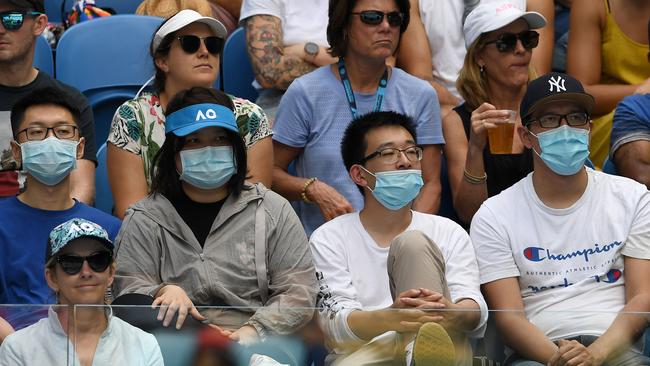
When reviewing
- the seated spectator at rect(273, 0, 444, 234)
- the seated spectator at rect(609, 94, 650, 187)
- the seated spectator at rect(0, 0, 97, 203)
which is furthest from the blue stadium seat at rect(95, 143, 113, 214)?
the seated spectator at rect(609, 94, 650, 187)

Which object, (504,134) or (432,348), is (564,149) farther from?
(432,348)

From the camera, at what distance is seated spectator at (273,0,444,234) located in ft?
20.3

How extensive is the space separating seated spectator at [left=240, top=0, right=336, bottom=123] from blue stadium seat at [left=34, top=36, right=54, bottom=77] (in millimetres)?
1033

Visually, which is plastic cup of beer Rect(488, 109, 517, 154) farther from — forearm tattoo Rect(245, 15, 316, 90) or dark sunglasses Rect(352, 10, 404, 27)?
forearm tattoo Rect(245, 15, 316, 90)

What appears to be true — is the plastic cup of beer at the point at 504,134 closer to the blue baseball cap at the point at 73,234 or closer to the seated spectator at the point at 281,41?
the seated spectator at the point at 281,41

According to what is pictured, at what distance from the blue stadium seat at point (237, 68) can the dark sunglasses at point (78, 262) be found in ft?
8.53

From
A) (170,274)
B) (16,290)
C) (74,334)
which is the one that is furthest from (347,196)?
(74,334)

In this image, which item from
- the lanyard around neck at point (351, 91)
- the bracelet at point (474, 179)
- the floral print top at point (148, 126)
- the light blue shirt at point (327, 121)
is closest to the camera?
the bracelet at point (474, 179)

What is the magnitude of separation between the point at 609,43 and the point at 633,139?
1.13 metres

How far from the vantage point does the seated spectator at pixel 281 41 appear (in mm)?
6746

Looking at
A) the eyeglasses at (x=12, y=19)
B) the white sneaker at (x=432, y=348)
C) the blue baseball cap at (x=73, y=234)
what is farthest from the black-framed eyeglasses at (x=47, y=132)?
the white sneaker at (x=432, y=348)

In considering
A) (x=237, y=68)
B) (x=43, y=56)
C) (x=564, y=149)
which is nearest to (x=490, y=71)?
(x=564, y=149)

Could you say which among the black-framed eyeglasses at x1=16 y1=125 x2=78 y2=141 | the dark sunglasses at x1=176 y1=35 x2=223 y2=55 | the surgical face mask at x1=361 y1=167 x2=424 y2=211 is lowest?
the surgical face mask at x1=361 y1=167 x2=424 y2=211

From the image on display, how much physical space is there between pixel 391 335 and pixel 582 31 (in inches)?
126
